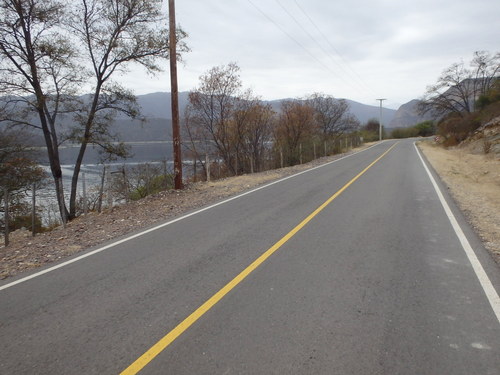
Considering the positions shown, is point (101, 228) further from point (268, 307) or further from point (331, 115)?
point (331, 115)

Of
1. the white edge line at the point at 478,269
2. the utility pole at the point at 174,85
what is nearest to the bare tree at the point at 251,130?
the utility pole at the point at 174,85

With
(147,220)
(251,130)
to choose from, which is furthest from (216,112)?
(147,220)

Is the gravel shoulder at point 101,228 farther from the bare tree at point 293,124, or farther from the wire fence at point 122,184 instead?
the bare tree at point 293,124

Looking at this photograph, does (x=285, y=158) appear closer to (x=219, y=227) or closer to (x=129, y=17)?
(x=129, y=17)

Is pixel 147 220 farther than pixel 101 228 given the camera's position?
Yes

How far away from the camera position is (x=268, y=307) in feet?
12.4

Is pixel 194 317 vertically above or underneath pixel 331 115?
underneath

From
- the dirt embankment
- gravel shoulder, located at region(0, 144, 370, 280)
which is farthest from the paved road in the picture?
gravel shoulder, located at region(0, 144, 370, 280)

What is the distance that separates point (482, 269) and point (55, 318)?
17.8 ft

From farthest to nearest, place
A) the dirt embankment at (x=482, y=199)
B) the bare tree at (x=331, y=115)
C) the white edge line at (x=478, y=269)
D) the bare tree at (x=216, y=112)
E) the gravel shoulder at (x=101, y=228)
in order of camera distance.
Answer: the bare tree at (x=331, y=115) → the bare tree at (x=216, y=112) → the dirt embankment at (x=482, y=199) → the gravel shoulder at (x=101, y=228) → the white edge line at (x=478, y=269)

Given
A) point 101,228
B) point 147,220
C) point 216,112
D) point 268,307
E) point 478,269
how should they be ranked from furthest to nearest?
1. point 216,112
2. point 147,220
3. point 101,228
4. point 478,269
5. point 268,307

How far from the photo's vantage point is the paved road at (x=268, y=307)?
2.92 m

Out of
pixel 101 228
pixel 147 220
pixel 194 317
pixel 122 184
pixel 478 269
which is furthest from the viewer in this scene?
pixel 122 184

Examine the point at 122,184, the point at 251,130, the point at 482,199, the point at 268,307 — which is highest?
the point at 251,130
